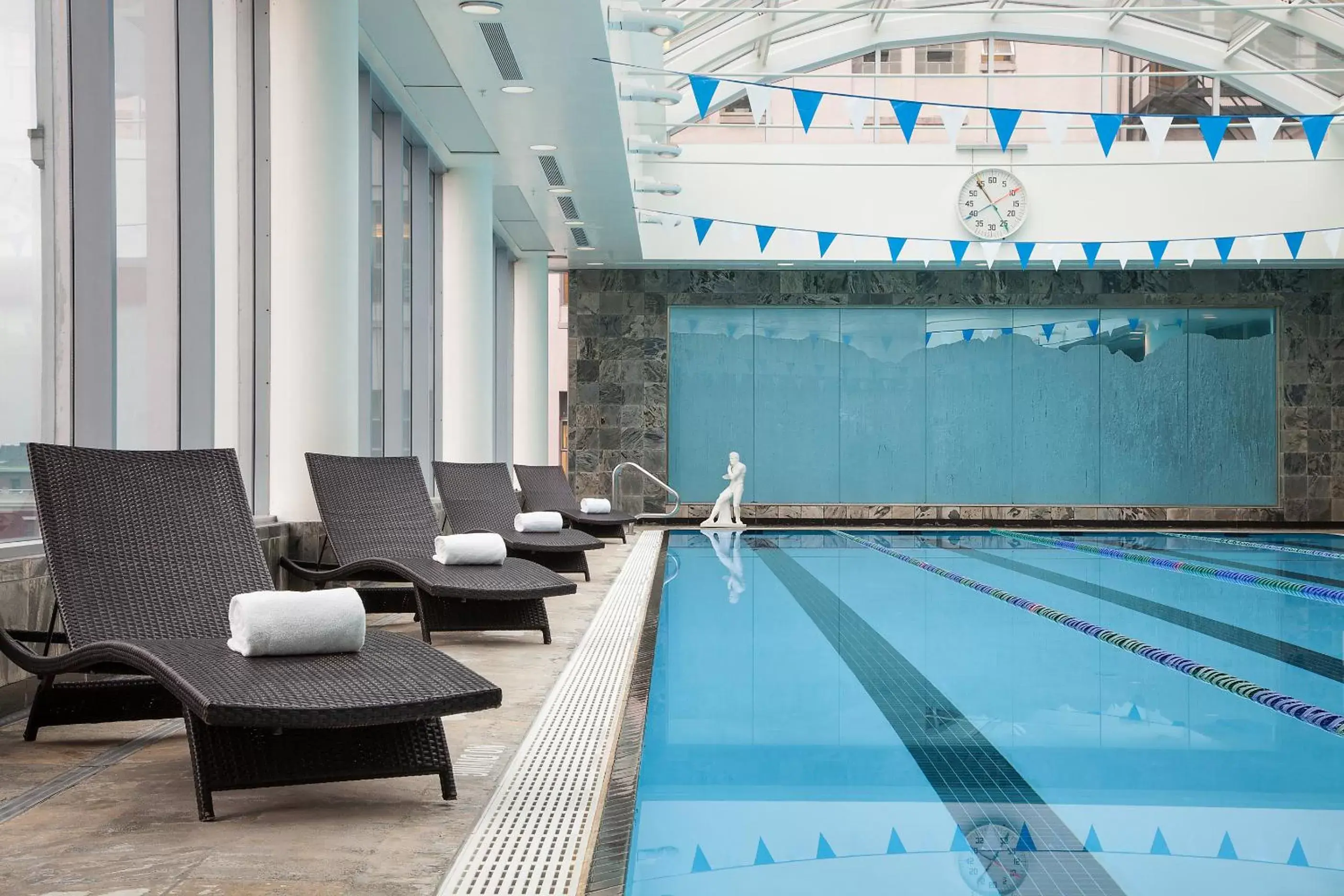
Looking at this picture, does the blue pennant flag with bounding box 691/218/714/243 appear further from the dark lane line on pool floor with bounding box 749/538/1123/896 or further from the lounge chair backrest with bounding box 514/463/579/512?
the dark lane line on pool floor with bounding box 749/538/1123/896

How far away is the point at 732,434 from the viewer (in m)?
16.3

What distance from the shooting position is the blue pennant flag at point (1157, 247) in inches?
570

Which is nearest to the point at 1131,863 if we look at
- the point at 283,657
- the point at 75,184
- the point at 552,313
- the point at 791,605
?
→ the point at 283,657

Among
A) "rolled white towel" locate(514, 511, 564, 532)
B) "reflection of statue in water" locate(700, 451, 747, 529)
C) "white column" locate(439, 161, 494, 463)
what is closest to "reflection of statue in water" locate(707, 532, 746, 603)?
"reflection of statue in water" locate(700, 451, 747, 529)

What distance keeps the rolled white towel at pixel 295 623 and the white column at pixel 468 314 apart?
281 inches

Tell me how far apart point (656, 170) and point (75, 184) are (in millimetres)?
10552

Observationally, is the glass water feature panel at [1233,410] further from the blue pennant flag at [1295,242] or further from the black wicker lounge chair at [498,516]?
the black wicker lounge chair at [498,516]

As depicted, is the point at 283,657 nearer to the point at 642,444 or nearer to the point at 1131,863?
the point at 1131,863

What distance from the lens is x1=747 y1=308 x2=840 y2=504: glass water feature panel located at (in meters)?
16.3

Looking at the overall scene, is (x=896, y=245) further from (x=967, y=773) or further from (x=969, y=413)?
(x=967, y=773)

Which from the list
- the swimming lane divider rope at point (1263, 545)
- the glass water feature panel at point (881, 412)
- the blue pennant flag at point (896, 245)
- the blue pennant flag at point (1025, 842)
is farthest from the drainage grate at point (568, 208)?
the blue pennant flag at point (1025, 842)

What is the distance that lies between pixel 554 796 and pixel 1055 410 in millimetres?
14347

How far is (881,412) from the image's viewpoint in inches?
640

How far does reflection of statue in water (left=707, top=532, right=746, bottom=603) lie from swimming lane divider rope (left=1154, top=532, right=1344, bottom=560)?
486 centimetres
